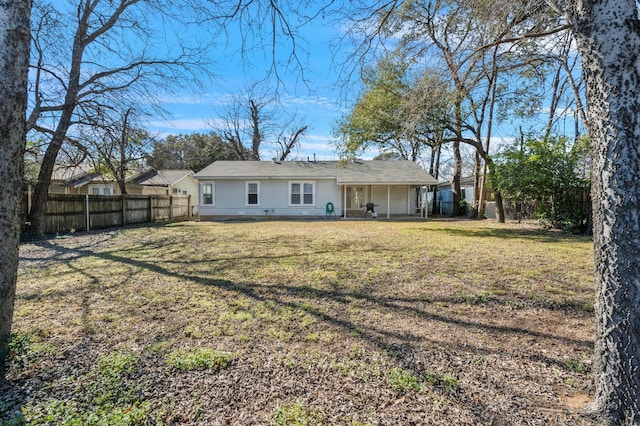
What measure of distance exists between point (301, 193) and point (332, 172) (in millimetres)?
2285

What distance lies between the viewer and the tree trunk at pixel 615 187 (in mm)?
1795

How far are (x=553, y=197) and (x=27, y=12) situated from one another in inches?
567

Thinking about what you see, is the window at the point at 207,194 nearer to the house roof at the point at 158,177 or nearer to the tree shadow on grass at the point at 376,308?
the house roof at the point at 158,177

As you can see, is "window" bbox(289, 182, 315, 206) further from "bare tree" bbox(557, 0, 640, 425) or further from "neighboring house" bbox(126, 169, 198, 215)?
"bare tree" bbox(557, 0, 640, 425)

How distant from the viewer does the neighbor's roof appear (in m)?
18.2

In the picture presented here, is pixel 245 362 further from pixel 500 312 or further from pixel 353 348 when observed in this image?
pixel 500 312

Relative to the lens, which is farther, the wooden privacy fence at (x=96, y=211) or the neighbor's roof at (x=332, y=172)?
the neighbor's roof at (x=332, y=172)

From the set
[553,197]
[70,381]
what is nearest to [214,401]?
[70,381]

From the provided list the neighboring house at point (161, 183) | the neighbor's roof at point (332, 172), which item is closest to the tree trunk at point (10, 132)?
the neighbor's roof at point (332, 172)

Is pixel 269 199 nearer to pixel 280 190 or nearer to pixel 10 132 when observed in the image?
pixel 280 190

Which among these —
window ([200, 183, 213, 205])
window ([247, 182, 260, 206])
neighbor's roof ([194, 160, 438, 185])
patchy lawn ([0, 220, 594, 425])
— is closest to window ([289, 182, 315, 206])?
neighbor's roof ([194, 160, 438, 185])

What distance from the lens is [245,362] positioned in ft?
8.88

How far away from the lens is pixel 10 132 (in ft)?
7.46

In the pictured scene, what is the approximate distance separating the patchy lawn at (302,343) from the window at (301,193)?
42.7 feet
